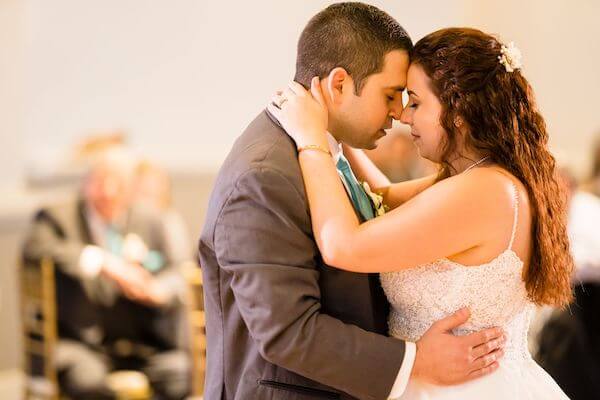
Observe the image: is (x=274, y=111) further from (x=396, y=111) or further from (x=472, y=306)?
(x=472, y=306)

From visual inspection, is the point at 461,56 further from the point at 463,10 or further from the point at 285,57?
the point at 463,10

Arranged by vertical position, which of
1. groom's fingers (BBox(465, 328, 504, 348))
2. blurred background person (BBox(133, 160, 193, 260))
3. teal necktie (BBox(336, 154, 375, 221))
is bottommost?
blurred background person (BBox(133, 160, 193, 260))

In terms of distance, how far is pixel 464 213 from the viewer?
2018 mm

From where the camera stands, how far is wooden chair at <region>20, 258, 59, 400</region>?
4.34 metres

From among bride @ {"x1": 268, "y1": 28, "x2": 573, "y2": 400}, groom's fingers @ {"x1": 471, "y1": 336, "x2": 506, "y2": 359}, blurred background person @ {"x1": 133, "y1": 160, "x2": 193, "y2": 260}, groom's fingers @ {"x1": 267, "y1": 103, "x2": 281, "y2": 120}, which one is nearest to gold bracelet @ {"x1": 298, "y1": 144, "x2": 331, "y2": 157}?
bride @ {"x1": 268, "y1": 28, "x2": 573, "y2": 400}

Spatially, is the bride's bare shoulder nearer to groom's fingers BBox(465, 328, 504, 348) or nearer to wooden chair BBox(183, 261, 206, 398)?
groom's fingers BBox(465, 328, 504, 348)

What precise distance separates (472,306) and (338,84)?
597mm

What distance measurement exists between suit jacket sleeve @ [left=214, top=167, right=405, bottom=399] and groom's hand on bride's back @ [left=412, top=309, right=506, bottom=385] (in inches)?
3.9

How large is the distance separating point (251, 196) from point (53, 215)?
290 cm

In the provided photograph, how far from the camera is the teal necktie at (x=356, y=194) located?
220cm

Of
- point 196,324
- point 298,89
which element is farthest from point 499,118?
point 196,324

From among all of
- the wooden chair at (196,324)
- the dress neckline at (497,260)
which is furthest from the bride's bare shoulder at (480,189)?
the wooden chair at (196,324)

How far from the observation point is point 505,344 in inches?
87.0

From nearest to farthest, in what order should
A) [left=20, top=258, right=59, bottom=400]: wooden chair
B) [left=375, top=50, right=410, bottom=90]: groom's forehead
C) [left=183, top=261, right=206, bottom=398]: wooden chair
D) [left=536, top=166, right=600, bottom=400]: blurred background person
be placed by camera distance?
1. [left=375, top=50, right=410, bottom=90]: groom's forehead
2. [left=536, top=166, right=600, bottom=400]: blurred background person
3. [left=20, top=258, right=59, bottom=400]: wooden chair
4. [left=183, top=261, right=206, bottom=398]: wooden chair
